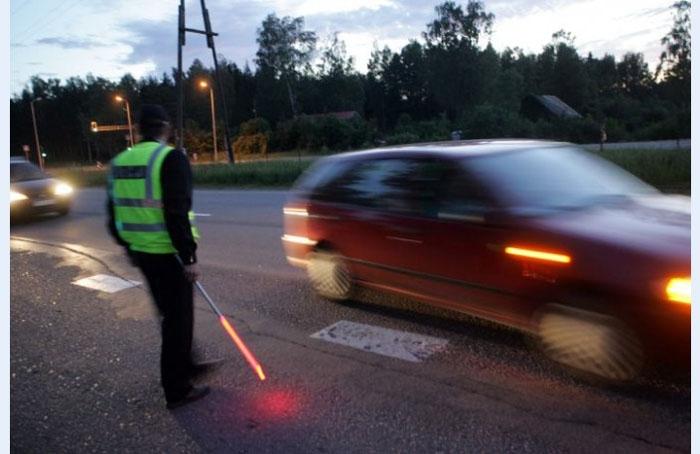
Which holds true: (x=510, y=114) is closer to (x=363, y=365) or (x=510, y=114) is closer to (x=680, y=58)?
(x=680, y=58)

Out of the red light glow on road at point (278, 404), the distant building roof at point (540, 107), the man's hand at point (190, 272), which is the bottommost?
the red light glow on road at point (278, 404)

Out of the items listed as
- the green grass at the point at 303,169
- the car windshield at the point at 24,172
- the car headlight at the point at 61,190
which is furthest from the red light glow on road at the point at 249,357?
the green grass at the point at 303,169

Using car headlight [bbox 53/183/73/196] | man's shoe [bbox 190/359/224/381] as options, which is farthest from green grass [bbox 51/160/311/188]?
man's shoe [bbox 190/359/224/381]

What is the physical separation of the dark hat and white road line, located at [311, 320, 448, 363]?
2124 mm

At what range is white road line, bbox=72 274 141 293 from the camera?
681 cm

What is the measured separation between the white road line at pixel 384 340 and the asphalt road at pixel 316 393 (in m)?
0.08

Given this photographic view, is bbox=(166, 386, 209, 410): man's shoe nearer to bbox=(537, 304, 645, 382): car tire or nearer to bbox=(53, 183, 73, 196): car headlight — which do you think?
bbox=(537, 304, 645, 382): car tire

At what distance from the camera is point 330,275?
5.44 meters

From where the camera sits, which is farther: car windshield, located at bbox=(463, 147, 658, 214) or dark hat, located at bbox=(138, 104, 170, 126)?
car windshield, located at bbox=(463, 147, 658, 214)

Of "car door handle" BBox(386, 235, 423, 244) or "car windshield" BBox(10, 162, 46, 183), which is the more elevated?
"car windshield" BBox(10, 162, 46, 183)

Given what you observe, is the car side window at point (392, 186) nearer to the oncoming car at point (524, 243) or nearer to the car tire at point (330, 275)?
the oncoming car at point (524, 243)

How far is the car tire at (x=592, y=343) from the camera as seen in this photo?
3379 mm

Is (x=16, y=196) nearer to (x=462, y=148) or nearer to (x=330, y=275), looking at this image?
(x=330, y=275)

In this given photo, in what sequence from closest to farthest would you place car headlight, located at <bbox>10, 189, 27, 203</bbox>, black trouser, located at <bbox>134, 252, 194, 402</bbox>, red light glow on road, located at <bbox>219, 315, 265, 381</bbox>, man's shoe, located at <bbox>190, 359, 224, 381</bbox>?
1. black trouser, located at <bbox>134, 252, 194, 402</bbox>
2. man's shoe, located at <bbox>190, 359, 224, 381</bbox>
3. red light glow on road, located at <bbox>219, 315, 265, 381</bbox>
4. car headlight, located at <bbox>10, 189, 27, 203</bbox>
